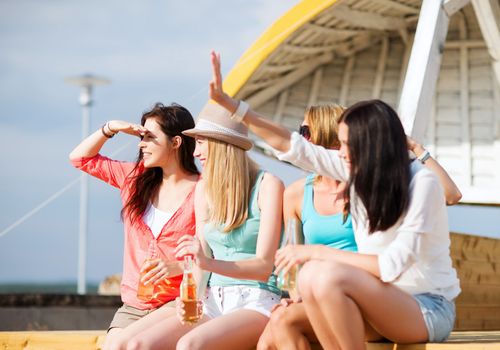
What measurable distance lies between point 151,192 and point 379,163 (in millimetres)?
1619

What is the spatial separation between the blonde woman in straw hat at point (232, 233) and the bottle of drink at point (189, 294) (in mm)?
40

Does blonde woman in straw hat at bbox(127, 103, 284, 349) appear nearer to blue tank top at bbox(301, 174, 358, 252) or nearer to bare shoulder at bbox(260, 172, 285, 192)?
bare shoulder at bbox(260, 172, 285, 192)

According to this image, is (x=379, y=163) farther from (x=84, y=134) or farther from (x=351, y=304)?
(x=84, y=134)

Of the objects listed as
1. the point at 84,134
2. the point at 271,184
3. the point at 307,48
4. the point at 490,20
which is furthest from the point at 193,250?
the point at 84,134

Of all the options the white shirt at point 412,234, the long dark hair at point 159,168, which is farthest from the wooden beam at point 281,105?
the white shirt at point 412,234

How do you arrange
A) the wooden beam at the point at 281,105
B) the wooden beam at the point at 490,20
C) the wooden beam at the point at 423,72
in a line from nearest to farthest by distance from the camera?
1. the wooden beam at the point at 423,72
2. the wooden beam at the point at 490,20
3. the wooden beam at the point at 281,105

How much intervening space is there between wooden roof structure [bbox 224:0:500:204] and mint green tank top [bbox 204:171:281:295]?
22.5ft

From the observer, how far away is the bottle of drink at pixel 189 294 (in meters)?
3.86

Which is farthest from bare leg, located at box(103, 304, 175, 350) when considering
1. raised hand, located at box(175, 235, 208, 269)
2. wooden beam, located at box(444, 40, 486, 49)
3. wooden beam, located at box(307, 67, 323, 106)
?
wooden beam, located at box(444, 40, 486, 49)

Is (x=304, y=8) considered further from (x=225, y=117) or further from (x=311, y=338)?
(x=311, y=338)

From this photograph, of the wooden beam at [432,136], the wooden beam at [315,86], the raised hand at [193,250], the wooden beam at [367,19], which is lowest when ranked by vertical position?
the raised hand at [193,250]

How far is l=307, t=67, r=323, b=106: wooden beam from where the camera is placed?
528 inches

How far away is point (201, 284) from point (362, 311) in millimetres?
1026

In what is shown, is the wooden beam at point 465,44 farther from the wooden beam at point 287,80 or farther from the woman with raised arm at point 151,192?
the woman with raised arm at point 151,192
